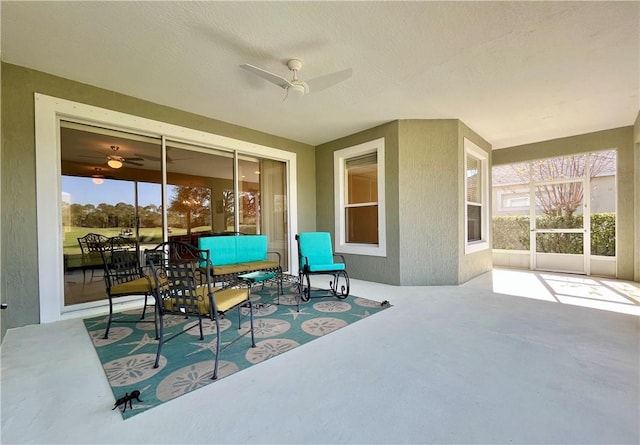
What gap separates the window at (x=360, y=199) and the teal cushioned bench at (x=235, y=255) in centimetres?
180

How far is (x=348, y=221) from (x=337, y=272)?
1.87m

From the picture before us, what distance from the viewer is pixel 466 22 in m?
2.22

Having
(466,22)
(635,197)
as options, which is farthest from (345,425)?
Answer: (635,197)

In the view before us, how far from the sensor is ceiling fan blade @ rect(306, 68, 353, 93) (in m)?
2.90

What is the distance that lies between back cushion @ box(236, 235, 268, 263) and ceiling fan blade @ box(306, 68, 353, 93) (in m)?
2.36

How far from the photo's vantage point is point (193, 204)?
4.86m

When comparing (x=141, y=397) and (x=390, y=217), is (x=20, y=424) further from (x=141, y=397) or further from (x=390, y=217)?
(x=390, y=217)

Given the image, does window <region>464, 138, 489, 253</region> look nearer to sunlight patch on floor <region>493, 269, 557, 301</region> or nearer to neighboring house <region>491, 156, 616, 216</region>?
sunlight patch on floor <region>493, 269, 557, 301</region>

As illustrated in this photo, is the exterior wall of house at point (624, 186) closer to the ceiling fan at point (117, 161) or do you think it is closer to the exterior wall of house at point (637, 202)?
the exterior wall of house at point (637, 202)

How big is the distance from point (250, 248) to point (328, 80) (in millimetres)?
2643

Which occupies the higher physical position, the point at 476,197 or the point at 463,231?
the point at 476,197

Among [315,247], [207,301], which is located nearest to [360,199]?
[315,247]

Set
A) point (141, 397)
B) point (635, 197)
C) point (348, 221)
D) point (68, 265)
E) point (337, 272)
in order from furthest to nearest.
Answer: point (348, 221) < point (635, 197) < point (337, 272) < point (68, 265) < point (141, 397)

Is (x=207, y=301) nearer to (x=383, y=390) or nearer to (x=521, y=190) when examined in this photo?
(x=383, y=390)
